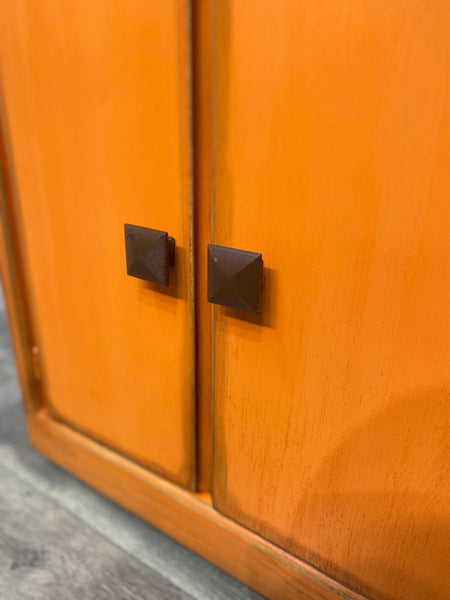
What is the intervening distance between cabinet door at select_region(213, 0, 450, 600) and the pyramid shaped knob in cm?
3

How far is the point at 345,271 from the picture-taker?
653mm

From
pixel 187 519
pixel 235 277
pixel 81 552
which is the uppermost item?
pixel 235 277

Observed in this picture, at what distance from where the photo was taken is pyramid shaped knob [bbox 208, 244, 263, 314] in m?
0.70

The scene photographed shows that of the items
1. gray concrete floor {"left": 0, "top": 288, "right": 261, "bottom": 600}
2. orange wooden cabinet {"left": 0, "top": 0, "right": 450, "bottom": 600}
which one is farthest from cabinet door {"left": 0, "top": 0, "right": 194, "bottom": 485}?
gray concrete floor {"left": 0, "top": 288, "right": 261, "bottom": 600}

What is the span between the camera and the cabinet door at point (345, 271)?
0.55 meters

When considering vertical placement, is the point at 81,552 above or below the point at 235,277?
below

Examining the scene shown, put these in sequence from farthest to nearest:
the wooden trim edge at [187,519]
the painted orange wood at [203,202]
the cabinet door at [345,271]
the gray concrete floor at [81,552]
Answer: the gray concrete floor at [81,552], the wooden trim edge at [187,519], the painted orange wood at [203,202], the cabinet door at [345,271]

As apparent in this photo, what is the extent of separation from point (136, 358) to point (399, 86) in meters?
0.70

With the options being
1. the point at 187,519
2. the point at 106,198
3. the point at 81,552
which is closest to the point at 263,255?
the point at 106,198

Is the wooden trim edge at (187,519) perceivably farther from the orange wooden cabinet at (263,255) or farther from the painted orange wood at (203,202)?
the painted orange wood at (203,202)

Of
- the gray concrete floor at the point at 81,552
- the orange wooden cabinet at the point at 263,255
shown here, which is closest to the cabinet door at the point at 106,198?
the orange wooden cabinet at the point at 263,255

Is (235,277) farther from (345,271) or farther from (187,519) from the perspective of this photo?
(187,519)

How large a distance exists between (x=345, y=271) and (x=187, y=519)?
73 cm

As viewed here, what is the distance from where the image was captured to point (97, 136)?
0.83 m
